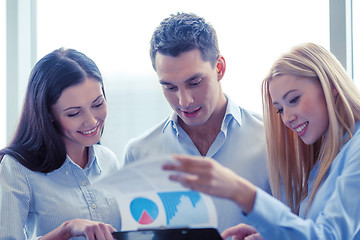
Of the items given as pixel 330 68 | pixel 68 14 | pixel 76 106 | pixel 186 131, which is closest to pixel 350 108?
pixel 330 68

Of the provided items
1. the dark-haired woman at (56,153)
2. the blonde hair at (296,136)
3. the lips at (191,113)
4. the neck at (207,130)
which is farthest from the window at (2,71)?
the blonde hair at (296,136)

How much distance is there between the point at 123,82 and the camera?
8.34 ft

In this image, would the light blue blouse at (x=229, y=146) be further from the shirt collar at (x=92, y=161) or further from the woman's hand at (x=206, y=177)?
the woman's hand at (x=206, y=177)

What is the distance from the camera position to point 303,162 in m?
1.60

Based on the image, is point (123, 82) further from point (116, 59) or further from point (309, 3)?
point (309, 3)

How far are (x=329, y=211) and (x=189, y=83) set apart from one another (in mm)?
737

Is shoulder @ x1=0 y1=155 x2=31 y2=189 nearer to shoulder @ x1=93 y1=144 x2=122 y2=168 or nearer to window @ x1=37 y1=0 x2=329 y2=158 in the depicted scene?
shoulder @ x1=93 y1=144 x2=122 y2=168

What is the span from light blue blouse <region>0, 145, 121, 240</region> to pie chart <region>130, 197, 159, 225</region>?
0.58 m

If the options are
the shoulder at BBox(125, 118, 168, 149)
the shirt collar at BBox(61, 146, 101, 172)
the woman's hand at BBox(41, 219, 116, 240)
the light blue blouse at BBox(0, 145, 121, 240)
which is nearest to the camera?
Answer: the woman's hand at BBox(41, 219, 116, 240)

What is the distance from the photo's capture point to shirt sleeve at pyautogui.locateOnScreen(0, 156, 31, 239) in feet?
5.10

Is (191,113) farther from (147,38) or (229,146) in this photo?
(147,38)

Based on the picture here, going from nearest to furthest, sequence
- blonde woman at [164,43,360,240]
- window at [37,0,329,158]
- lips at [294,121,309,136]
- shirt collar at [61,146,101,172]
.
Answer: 1. blonde woman at [164,43,360,240]
2. lips at [294,121,309,136]
3. shirt collar at [61,146,101,172]
4. window at [37,0,329,158]

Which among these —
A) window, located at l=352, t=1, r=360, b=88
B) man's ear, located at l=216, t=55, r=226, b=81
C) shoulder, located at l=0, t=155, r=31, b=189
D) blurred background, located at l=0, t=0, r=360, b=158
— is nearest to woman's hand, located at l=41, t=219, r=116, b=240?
shoulder, located at l=0, t=155, r=31, b=189

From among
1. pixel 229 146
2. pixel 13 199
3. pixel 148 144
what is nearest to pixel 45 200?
pixel 13 199
